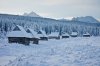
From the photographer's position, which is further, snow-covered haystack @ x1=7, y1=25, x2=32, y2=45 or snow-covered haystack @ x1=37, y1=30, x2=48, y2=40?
snow-covered haystack @ x1=37, y1=30, x2=48, y2=40

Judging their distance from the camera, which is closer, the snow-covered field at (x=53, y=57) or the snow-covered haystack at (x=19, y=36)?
the snow-covered field at (x=53, y=57)

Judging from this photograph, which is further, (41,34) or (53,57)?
(41,34)

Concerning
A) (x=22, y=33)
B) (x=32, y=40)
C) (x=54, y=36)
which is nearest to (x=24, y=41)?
(x=22, y=33)

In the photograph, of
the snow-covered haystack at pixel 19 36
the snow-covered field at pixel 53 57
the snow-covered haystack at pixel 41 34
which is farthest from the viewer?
the snow-covered haystack at pixel 41 34

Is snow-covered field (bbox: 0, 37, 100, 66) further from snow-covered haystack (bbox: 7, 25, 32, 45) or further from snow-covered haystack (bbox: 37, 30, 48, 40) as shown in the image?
snow-covered haystack (bbox: 37, 30, 48, 40)

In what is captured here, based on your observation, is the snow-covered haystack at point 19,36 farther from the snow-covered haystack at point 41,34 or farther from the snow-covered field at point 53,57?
the snow-covered haystack at point 41,34

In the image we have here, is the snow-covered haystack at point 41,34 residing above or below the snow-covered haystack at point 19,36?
below

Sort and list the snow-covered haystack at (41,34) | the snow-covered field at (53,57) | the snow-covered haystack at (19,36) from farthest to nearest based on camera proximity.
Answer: the snow-covered haystack at (41,34) → the snow-covered haystack at (19,36) → the snow-covered field at (53,57)

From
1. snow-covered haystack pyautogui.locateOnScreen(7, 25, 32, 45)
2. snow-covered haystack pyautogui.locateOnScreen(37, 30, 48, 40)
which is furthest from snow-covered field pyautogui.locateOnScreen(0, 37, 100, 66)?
snow-covered haystack pyautogui.locateOnScreen(37, 30, 48, 40)

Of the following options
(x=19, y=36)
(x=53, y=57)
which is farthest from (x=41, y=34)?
(x=53, y=57)

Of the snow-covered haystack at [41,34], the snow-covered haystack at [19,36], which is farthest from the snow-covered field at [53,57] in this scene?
the snow-covered haystack at [41,34]

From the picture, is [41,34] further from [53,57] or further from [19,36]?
[53,57]

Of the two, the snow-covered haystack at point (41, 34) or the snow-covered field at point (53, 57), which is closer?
the snow-covered field at point (53, 57)

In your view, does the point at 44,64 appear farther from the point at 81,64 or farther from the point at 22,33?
the point at 22,33
